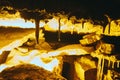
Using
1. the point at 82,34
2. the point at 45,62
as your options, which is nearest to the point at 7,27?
the point at 45,62

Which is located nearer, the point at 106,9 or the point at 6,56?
the point at 106,9

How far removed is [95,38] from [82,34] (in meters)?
0.33

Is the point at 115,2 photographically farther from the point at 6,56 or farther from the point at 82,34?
the point at 6,56

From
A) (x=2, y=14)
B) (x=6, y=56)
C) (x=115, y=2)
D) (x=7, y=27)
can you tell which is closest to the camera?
(x=115, y=2)

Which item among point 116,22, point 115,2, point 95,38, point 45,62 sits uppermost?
point 115,2

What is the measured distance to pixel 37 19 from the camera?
3789mm

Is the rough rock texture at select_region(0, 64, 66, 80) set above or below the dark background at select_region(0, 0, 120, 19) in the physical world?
below

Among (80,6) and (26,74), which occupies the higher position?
(80,6)

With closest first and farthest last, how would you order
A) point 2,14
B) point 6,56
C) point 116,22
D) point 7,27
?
1. point 116,22
2. point 2,14
3. point 7,27
4. point 6,56

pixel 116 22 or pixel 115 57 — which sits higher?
pixel 116 22

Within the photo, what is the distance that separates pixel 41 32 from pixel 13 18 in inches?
34.2

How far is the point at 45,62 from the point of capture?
193 inches

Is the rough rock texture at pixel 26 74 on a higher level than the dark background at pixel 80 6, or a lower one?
lower

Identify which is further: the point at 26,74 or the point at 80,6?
the point at 26,74
